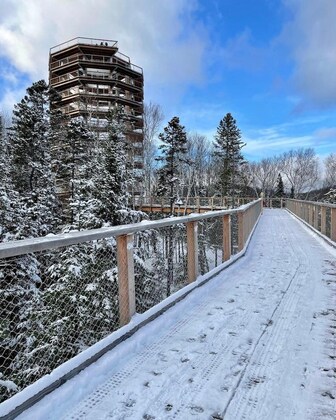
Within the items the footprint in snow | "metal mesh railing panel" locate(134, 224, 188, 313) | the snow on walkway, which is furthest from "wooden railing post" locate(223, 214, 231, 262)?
the footprint in snow

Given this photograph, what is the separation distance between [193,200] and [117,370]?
3711cm

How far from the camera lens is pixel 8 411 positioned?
1.93 metres

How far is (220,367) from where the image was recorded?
2.54 meters

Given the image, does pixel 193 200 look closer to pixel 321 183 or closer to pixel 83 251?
pixel 83 251

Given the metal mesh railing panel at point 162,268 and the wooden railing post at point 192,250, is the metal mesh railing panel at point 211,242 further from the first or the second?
the wooden railing post at point 192,250

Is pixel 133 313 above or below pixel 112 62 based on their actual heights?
below

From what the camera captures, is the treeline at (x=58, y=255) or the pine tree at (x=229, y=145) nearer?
the treeline at (x=58, y=255)

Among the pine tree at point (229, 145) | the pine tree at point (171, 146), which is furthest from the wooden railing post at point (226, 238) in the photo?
the pine tree at point (229, 145)

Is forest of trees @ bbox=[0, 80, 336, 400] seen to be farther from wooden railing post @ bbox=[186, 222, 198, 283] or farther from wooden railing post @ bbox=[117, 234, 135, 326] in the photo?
wooden railing post @ bbox=[186, 222, 198, 283]

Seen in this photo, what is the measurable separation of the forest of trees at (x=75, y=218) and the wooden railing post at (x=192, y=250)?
66cm

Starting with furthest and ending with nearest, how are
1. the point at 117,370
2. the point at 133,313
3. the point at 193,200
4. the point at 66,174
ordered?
the point at 193,200 → the point at 66,174 → the point at 133,313 → the point at 117,370

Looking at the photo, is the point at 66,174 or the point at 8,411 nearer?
the point at 8,411

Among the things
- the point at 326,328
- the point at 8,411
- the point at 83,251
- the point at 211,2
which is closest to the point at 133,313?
the point at 8,411

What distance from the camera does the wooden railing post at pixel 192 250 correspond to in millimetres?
4559
